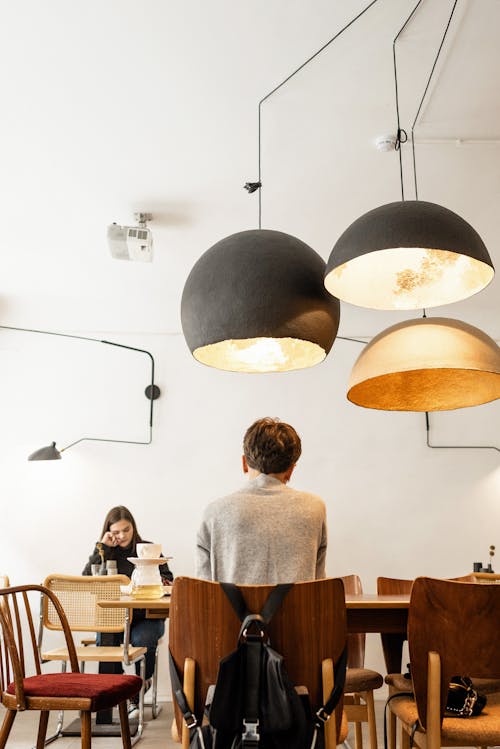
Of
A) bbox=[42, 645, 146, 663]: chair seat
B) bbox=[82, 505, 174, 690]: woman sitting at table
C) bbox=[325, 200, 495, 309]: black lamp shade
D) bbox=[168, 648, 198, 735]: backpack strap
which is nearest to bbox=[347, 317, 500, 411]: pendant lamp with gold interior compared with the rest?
bbox=[325, 200, 495, 309]: black lamp shade

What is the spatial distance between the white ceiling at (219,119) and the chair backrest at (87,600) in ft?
7.12

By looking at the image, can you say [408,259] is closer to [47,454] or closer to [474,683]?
[474,683]

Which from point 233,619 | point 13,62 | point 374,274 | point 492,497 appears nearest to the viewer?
point 233,619

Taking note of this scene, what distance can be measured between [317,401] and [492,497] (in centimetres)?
162

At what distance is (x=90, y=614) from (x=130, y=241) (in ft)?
7.37

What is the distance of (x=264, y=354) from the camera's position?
241 centimetres

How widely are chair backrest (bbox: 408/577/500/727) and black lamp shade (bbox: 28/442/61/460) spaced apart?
372 cm

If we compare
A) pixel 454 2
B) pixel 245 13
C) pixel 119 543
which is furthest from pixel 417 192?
pixel 119 543

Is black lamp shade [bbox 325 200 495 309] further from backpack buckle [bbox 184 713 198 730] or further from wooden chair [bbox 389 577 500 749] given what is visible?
backpack buckle [bbox 184 713 198 730]

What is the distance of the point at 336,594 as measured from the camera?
1777 millimetres

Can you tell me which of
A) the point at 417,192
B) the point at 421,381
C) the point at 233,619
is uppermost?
the point at 417,192

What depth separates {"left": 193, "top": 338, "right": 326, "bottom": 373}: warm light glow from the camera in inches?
93.4

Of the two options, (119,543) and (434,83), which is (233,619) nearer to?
(434,83)

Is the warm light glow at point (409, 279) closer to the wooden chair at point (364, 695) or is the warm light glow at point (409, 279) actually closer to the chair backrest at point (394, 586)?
the wooden chair at point (364, 695)
